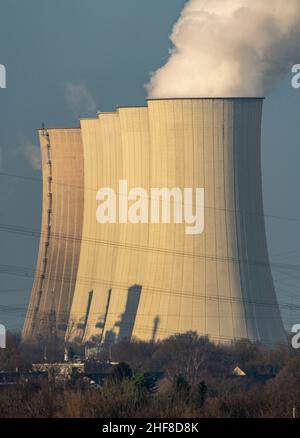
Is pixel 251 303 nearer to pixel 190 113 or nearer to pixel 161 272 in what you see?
pixel 161 272

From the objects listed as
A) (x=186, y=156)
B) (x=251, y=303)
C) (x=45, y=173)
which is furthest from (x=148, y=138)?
(x=45, y=173)

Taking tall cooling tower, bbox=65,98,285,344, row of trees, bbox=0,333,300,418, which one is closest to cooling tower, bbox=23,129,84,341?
tall cooling tower, bbox=65,98,285,344

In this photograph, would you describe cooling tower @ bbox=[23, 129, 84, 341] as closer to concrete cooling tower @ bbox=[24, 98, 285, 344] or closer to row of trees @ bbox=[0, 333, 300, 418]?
concrete cooling tower @ bbox=[24, 98, 285, 344]

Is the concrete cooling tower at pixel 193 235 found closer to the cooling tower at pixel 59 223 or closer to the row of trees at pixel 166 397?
the row of trees at pixel 166 397

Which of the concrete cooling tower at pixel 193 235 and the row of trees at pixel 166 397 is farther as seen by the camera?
the concrete cooling tower at pixel 193 235

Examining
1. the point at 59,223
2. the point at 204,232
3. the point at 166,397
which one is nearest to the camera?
the point at 166,397

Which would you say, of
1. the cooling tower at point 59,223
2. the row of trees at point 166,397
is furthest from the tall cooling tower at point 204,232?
the cooling tower at point 59,223

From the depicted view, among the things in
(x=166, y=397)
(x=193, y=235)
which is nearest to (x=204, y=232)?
(x=193, y=235)

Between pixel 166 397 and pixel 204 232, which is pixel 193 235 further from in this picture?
pixel 166 397
